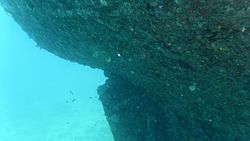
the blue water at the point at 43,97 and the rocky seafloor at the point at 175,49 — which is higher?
the blue water at the point at 43,97

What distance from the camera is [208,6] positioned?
4008 millimetres

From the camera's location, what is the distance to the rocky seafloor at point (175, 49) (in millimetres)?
4246

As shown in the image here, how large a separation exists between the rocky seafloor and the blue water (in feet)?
28.6

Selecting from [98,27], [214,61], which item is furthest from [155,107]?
[214,61]

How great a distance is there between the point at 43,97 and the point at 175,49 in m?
46.2

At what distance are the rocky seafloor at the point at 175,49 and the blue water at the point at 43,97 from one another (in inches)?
344

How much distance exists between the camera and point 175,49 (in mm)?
5121

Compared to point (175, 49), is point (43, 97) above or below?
above

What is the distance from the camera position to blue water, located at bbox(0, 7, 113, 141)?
27859 millimetres

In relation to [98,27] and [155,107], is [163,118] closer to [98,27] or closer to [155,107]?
[155,107]

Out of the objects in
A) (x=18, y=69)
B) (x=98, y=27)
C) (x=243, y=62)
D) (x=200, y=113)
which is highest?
(x=18, y=69)

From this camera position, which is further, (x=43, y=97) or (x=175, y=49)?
(x=43, y=97)

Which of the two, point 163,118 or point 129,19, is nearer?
point 129,19

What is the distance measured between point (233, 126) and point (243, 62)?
7.56ft
